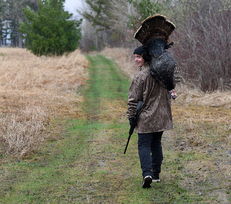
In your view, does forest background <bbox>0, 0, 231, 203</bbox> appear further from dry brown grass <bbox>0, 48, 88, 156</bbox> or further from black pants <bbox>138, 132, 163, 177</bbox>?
black pants <bbox>138, 132, 163, 177</bbox>

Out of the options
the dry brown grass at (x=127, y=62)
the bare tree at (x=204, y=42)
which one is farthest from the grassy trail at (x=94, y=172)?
the dry brown grass at (x=127, y=62)

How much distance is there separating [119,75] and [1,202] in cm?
1517

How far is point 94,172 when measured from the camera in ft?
15.7

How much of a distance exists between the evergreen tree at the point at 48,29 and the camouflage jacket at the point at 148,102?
17232 millimetres

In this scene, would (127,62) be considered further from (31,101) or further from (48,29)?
(31,101)

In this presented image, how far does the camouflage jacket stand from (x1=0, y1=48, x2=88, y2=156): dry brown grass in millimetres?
2516

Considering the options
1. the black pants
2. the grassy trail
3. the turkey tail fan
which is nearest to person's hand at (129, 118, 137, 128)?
the black pants

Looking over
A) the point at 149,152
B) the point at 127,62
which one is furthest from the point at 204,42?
the point at 127,62

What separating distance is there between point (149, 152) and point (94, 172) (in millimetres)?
1229

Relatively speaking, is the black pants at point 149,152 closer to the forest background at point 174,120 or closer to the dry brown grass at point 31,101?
the forest background at point 174,120

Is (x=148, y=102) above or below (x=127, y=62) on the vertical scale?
below

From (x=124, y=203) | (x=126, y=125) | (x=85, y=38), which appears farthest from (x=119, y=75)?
(x=85, y=38)

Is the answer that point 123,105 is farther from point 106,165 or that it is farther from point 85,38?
point 85,38

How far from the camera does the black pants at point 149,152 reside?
396 cm
